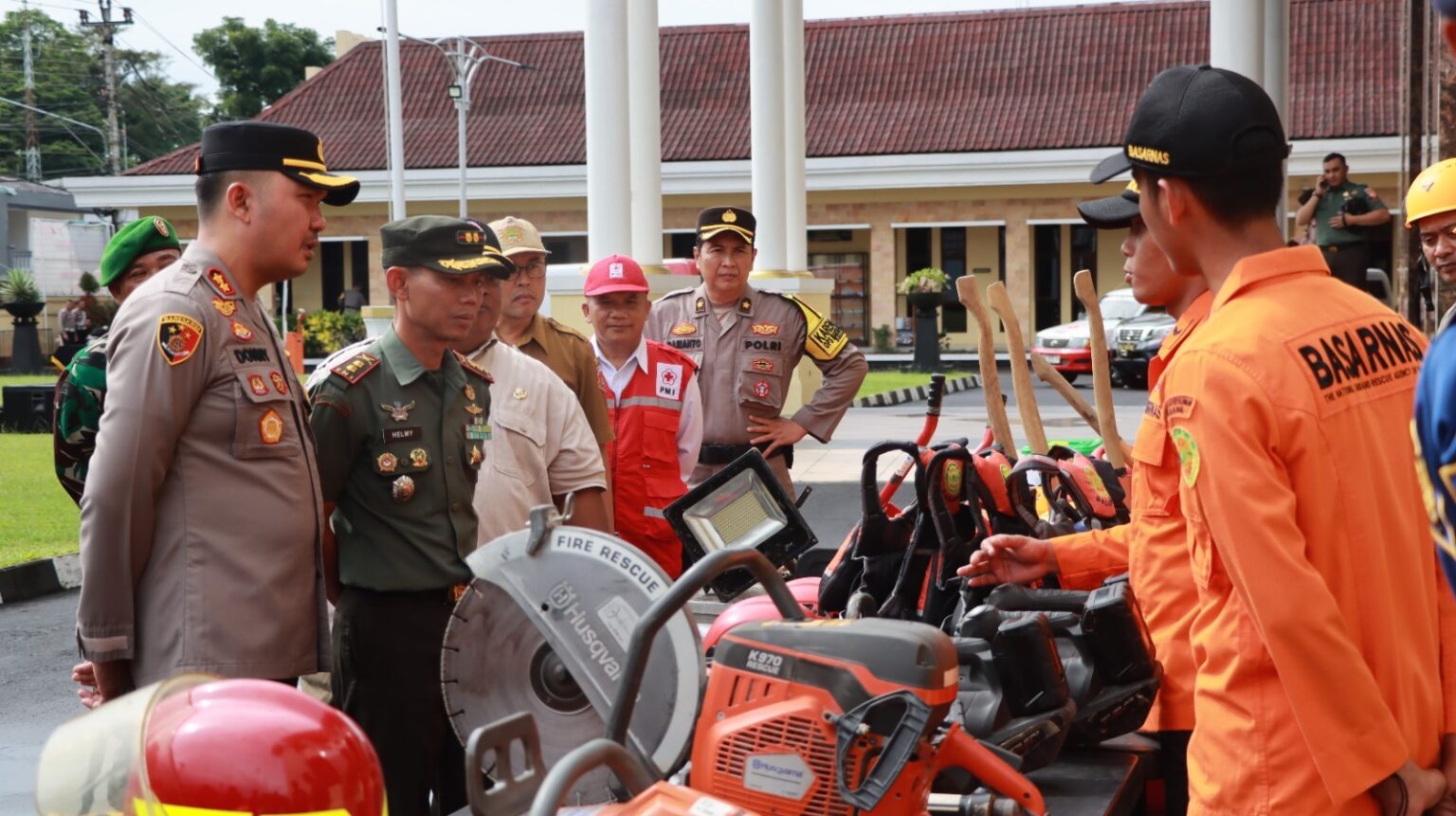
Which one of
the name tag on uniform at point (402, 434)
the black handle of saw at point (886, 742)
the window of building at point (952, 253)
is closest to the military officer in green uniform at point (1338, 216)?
the name tag on uniform at point (402, 434)

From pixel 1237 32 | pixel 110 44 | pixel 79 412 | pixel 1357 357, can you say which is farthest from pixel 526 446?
pixel 110 44

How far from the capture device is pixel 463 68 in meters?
35.5

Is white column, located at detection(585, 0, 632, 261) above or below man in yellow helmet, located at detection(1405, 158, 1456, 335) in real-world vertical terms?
above

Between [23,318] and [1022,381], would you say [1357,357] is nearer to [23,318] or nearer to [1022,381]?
[1022,381]

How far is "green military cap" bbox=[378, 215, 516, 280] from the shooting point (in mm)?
3861

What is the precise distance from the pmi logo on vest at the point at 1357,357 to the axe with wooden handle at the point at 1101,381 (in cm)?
334

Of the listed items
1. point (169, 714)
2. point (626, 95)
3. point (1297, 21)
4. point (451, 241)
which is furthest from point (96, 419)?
point (1297, 21)

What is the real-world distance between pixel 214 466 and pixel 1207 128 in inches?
78.5

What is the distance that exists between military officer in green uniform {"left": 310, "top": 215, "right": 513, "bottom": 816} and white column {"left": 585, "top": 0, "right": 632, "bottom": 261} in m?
7.89

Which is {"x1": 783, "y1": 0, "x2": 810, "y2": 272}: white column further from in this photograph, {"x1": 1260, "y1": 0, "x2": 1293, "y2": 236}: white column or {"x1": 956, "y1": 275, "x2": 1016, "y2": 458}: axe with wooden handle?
{"x1": 956, "y1": 275, "x2": 1016, "y2": 458}: axe with wooden handle

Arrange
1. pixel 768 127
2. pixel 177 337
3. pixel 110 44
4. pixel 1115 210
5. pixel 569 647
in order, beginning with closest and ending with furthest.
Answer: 1. pixel 569 647
2. pixel 177 337
3. pixel 1115 210
4. pixel 768 127
5. pixel 110 44

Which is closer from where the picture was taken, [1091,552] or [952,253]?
[1091,552]

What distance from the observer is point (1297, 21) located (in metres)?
36.0

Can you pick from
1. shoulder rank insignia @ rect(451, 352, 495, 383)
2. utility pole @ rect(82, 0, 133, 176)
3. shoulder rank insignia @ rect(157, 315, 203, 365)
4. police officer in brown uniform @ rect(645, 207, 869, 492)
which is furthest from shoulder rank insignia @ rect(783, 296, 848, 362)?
utility pole @ rect(82, 0, 133, 176)
